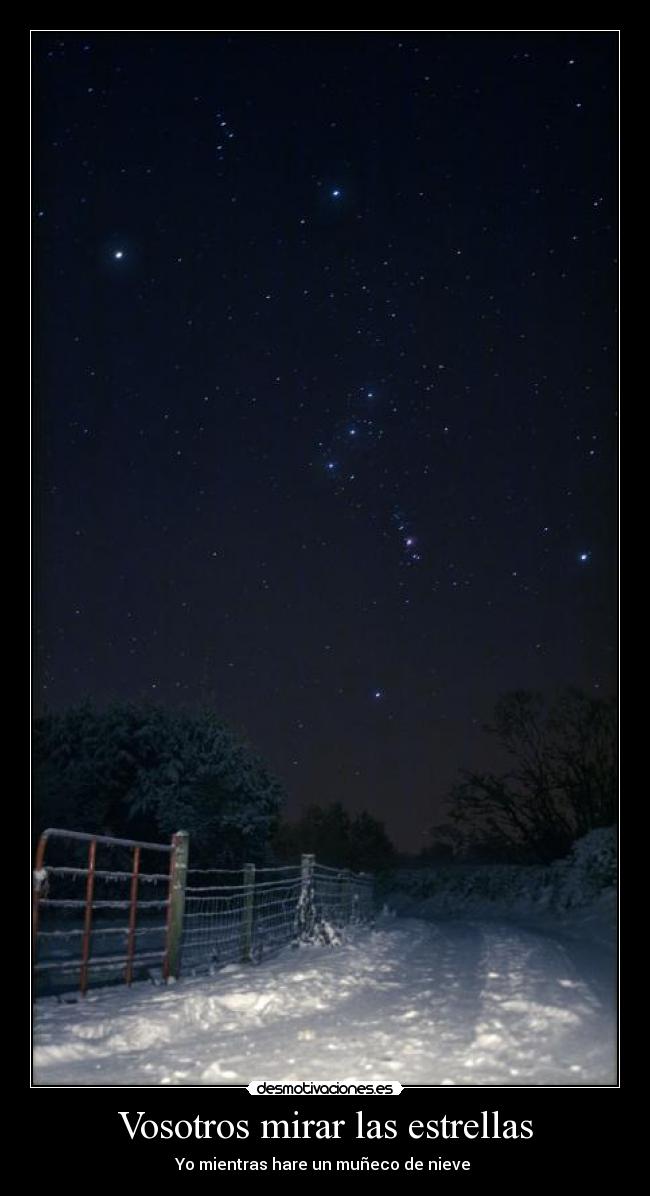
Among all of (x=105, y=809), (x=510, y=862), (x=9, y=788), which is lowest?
(x=510, y=862)

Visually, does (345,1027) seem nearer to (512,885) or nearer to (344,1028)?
(344,1028)

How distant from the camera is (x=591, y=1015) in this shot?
239 inches

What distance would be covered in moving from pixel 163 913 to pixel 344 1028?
22884 mm

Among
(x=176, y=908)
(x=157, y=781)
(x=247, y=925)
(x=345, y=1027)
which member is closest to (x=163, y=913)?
(x=157, y=781)

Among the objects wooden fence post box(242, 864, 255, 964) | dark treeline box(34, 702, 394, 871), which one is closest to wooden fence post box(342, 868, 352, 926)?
wooden fence post box(242, 864, 255, 964)

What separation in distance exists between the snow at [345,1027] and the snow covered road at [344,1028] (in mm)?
12

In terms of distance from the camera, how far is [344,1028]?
587cm

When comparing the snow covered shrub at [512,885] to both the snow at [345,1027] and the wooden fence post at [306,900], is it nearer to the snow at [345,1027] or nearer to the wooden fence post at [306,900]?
the wooden fence post at [306,900]

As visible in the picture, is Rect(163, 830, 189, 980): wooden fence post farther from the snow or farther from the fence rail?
the snow

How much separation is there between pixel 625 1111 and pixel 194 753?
79.3ft

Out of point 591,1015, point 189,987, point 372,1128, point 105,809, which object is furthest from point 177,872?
point 105,809

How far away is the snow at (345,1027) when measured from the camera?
15.1 ft

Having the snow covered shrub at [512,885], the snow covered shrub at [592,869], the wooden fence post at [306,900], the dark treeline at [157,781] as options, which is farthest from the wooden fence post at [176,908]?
the dark treeline at [157,781]

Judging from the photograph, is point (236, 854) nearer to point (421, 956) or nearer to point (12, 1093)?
point (421, 956)
